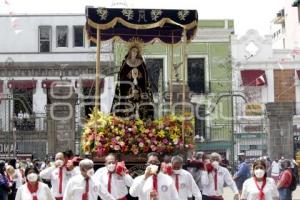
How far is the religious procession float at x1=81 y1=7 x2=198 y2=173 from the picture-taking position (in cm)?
1620

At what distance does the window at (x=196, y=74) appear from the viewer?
43.2 m

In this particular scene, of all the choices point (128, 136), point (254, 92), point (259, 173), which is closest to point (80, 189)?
point (259, 173)

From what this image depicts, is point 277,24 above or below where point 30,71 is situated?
above

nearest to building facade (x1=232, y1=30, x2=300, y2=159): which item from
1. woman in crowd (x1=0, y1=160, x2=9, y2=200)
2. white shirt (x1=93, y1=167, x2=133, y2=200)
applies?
woman in crowd (x1=0, y1=160, x2=9, y2=200)

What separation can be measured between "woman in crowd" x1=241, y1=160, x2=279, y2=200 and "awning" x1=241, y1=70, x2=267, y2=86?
29.8 meters

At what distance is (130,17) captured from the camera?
16.9m

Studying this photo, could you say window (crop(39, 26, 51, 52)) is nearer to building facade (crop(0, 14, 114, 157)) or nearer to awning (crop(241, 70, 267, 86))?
building facade (crop(0, 14, 114, 157))

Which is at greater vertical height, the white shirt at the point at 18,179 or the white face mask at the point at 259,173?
the white face mask at the point at 259,173

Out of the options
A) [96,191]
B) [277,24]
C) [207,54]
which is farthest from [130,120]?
[277,24]

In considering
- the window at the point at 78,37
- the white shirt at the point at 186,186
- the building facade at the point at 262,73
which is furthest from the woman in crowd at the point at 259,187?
the window at the point at 78,37

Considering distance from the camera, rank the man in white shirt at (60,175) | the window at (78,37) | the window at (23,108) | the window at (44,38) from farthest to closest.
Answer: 1. the window at (78,37)
2. the window at (44,38)
3. the window at (23,108)
4. the man in white shirt at (60,175)

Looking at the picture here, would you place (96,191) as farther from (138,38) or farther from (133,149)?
(138,38)

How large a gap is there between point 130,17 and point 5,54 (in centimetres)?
2704

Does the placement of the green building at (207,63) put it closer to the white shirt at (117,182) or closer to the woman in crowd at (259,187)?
the white shirt at (117,182)
